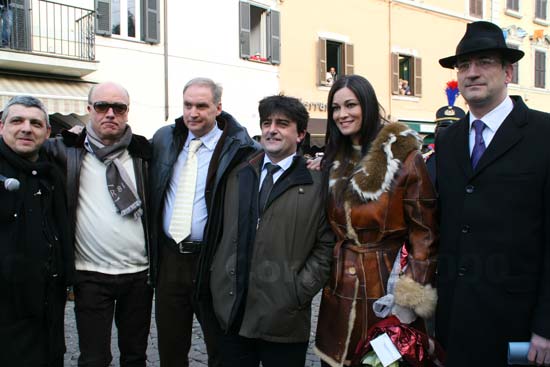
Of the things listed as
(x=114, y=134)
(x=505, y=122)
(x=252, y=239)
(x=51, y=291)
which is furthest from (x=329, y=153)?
(x=51, y=291)

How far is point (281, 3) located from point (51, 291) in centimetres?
1372

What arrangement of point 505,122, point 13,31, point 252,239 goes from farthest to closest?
point 13,31 → point 252,239 → point 505,122

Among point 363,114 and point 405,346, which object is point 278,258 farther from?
point 363,114

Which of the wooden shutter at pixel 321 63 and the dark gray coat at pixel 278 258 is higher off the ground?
the wooden shutter at pixel 321 63

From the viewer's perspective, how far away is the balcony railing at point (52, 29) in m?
10.6

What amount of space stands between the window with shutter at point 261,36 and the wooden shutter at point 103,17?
3753 millimetres

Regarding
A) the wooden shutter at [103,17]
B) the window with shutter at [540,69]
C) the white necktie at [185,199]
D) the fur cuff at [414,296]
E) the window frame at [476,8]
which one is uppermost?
the window frame at [476,8]

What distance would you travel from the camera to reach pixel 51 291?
3006 mm

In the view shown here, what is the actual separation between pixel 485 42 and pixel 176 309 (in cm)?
240

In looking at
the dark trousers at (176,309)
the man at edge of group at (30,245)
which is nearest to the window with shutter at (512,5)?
the dark trousers at (176,309)

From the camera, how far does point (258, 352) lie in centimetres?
298

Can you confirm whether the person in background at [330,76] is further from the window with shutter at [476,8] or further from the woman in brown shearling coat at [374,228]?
the woman in brown shearling coat at [374,228]

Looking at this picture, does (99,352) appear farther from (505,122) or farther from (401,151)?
(505,122)

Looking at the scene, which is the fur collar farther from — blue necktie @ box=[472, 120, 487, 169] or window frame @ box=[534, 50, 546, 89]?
window frame @ box=[534, 50, 546, 89]
